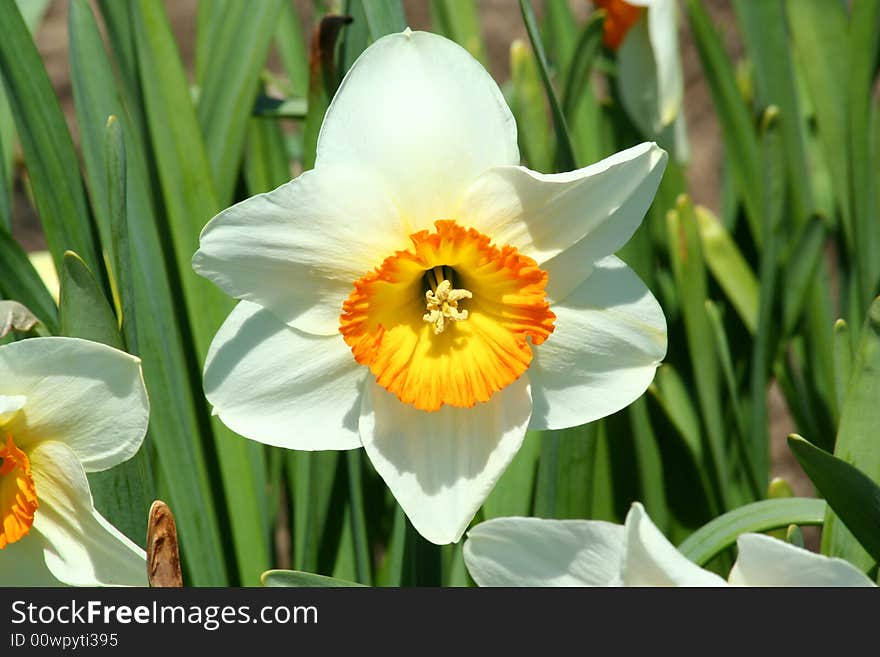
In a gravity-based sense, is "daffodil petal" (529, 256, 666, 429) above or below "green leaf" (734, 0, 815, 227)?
below

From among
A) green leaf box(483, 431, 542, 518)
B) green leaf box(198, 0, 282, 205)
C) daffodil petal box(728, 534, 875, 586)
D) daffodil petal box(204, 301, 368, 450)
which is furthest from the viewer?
green leaf box(198, 0, 282, 205)

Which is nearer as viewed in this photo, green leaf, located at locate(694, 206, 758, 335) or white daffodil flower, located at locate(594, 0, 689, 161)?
white daffodil flower, located at locate(594, 0, 689, 161)

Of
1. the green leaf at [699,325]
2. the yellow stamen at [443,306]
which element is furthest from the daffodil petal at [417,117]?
the green leaf at [699,325]

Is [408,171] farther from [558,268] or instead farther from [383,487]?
[383,487]

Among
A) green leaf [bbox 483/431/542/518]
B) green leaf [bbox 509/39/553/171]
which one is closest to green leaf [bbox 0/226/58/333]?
green leaf [bbox 483/431/542/518]

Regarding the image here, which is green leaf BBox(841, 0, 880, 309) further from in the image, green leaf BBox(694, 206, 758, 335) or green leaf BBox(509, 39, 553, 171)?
green leaf BBox(509, 39, 553, 171)

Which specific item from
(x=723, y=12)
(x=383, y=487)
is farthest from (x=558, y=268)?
(x=723, y=12)

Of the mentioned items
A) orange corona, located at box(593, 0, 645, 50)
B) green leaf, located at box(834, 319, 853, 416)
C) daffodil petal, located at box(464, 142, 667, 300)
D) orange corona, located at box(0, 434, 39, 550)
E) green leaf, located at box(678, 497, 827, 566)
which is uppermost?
orange corona, located at box(593, 0, 645, 50)
